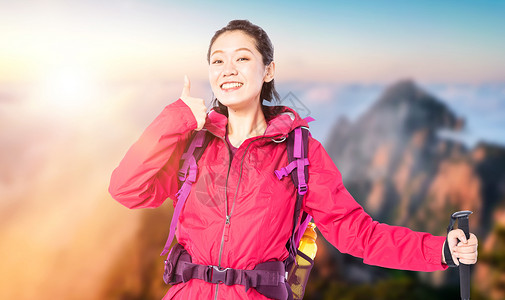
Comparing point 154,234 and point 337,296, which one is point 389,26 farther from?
point 154,234

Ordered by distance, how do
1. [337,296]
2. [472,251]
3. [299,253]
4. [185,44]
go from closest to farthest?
[472,251] → [299,253] → [185,44] → [337,296]

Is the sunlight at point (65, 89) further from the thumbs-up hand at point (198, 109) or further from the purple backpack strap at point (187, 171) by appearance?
the thumbs-up hand at point (198, 109)

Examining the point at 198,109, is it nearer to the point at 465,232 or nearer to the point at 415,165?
the point at 465,232

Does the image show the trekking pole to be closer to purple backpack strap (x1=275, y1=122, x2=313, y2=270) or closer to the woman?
the woman

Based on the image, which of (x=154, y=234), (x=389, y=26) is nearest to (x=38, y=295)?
(x=154, y=234)

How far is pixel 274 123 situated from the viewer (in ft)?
6.05

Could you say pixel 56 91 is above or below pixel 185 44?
below

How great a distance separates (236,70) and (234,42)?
0.38 ft

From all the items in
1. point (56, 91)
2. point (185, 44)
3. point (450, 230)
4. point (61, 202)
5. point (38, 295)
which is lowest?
point (38, 295)

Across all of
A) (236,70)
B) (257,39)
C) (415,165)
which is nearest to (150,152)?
(236,70)

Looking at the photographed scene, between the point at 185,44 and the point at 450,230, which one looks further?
the point at 185,44

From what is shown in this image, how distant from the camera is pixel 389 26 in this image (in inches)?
165

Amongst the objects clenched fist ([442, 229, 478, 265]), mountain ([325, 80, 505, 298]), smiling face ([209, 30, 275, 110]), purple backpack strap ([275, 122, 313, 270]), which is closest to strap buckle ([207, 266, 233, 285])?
purple backpack strap ([275, 122, 313, 270])

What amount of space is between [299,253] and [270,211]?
1.02ft
